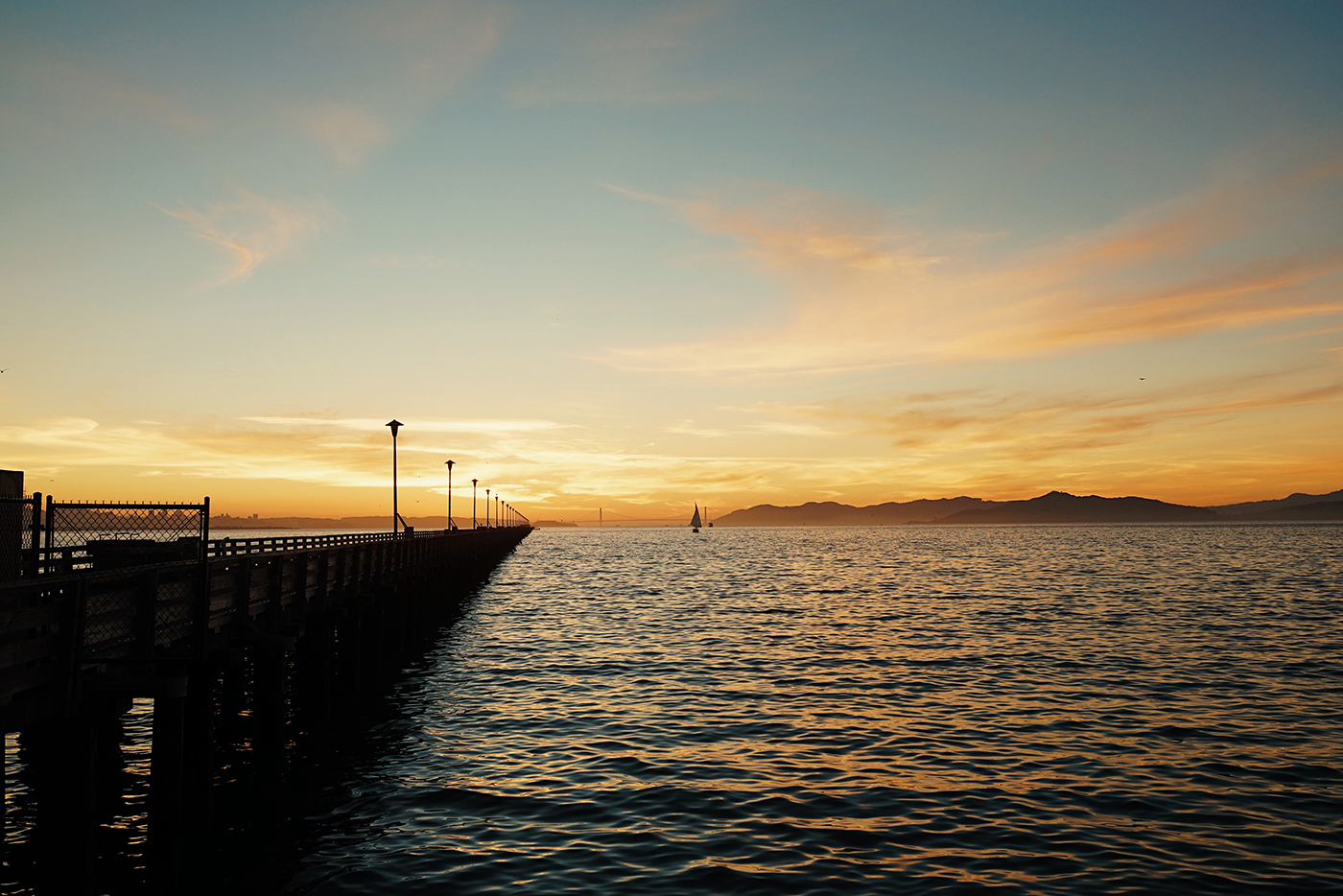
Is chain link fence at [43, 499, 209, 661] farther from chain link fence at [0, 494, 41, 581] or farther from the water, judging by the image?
the water

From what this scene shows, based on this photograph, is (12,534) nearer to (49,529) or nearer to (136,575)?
(136,575)

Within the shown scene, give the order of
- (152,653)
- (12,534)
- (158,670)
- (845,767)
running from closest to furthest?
(158,670), (152,653), (12,534), (845,767)

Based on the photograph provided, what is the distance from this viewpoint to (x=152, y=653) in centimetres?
1202

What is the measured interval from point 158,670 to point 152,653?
0.72 m

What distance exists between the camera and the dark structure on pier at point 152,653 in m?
9.81

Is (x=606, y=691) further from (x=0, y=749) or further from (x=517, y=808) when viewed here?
(x=0, y=749)

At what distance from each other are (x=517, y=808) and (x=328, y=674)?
9131 mm

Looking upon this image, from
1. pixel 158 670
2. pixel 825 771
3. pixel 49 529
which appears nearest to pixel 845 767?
pixel 825 771

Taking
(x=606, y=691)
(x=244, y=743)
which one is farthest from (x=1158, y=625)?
(x=244, y=743)

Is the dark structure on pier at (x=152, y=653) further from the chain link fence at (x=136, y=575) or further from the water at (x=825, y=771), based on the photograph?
the water at (x=825, y=771)

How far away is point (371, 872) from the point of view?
11516 mm

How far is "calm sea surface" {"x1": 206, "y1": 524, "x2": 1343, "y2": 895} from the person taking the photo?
37.9 ft

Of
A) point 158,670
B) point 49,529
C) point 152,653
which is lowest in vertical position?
point 158,670

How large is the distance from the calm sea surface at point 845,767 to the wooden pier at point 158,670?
1.75 m
